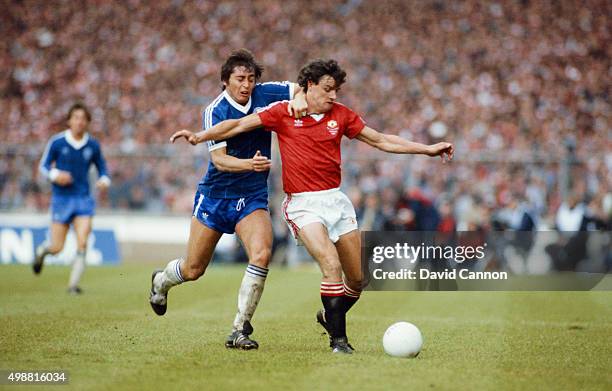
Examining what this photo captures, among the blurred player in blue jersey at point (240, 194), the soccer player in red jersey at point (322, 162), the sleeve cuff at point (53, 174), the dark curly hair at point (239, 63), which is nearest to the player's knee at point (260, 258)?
the blurred player in blue jersey at point (240, 194)

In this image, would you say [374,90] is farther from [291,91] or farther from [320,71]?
[320,71]

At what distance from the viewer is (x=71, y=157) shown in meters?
15.2

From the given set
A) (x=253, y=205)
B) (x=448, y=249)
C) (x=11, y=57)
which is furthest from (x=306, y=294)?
(x=11, y=57)

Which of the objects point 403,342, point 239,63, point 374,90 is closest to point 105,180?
point 239,63

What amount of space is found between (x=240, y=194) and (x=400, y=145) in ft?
5.35

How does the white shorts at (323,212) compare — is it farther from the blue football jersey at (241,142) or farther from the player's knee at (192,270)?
the player's knee at (192,270)

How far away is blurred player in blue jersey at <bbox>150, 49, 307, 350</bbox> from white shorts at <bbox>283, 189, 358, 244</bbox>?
0.41 metres

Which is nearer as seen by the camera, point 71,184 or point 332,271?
point 332,271

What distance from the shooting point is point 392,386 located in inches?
268

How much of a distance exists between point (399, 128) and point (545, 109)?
4681 millimetres

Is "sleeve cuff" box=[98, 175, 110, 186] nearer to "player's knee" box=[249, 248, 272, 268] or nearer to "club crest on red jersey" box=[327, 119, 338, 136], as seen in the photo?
"player's knee" box=[249, 248, 272, 268]

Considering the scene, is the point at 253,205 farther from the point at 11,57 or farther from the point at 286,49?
the point at 11,57

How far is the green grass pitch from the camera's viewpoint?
7.17 meters

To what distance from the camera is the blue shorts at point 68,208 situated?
15109 mm
